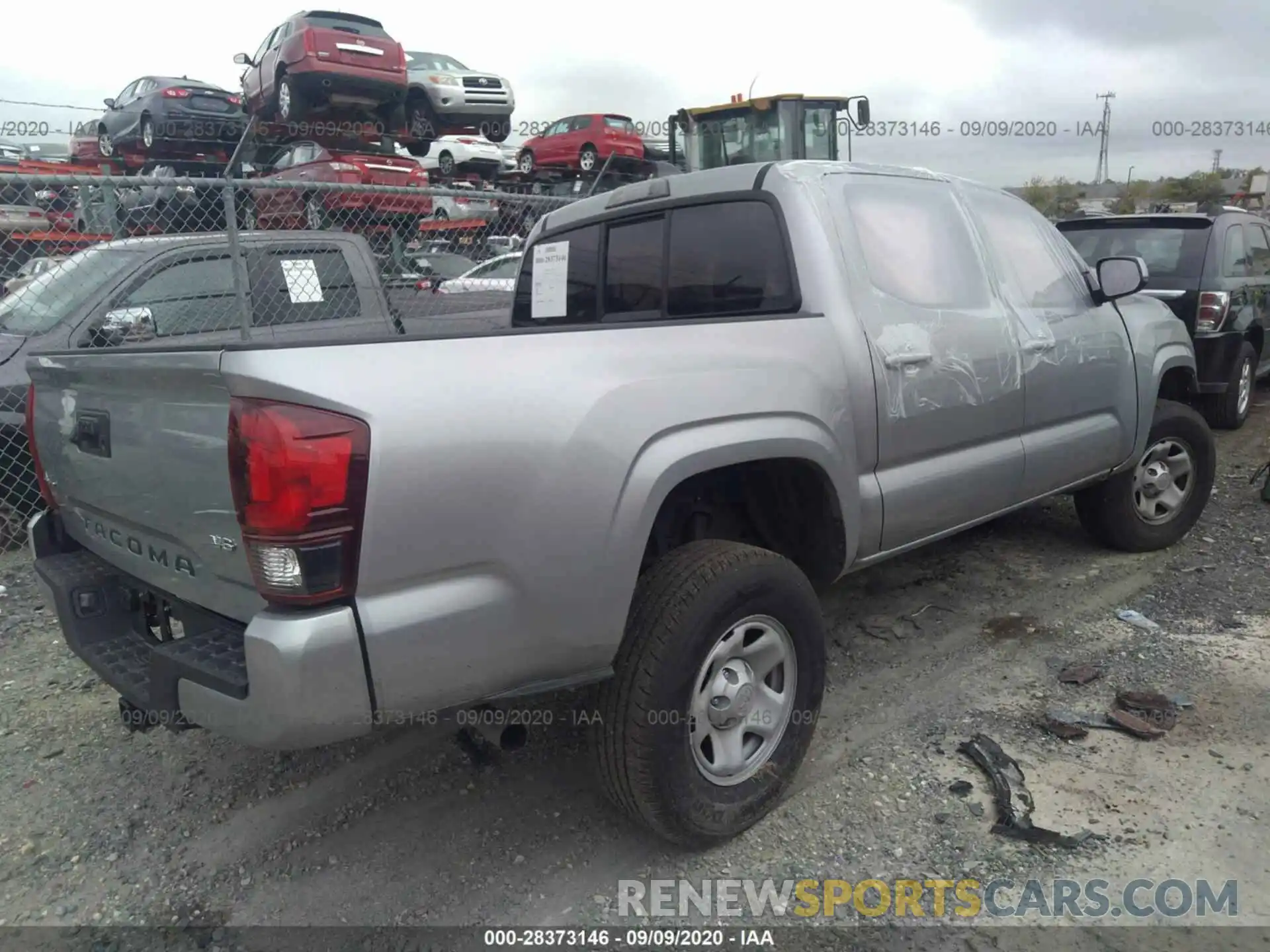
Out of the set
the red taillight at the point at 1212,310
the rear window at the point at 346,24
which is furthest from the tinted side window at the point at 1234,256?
the rear window at the point at 346,24

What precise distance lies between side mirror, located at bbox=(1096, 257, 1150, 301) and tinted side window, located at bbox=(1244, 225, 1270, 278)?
181 inches

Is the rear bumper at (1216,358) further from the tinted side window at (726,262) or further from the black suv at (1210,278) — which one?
the tinted side window at (726,262)

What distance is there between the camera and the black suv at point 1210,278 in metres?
7.11

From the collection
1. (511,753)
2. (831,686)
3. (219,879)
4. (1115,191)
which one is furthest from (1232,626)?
(1115,191)

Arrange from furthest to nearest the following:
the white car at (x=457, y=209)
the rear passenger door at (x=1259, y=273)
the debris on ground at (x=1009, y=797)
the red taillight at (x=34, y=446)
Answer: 1. the white car at (x=457, y=209)
2. the rear passenger door at (x=1259, y=273)
3. the red taillight at (x=34, y=446)
4. the debris on ground at (x=1009, y=797)

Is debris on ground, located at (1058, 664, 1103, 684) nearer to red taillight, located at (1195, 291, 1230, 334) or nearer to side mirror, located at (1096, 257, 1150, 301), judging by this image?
side mirror, located at (1096, 257, 1150, 301)

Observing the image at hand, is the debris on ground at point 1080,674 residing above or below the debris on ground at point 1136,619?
above

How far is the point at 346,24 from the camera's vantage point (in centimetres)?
1192

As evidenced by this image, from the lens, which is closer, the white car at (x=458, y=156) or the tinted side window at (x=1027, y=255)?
the tinted side window at (x=1027, y=255)

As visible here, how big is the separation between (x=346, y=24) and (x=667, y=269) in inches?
422

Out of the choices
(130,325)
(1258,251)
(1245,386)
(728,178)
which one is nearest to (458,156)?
(130,325)

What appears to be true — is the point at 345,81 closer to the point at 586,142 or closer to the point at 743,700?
the point at 586,142

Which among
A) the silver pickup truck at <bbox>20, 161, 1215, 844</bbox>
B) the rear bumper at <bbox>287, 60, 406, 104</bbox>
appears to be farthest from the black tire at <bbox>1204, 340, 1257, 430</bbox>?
the rear bumper at <bbox>287, 60, 406, 104</bbox>

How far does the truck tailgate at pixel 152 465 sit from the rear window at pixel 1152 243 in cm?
691
